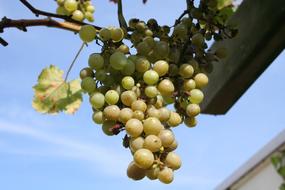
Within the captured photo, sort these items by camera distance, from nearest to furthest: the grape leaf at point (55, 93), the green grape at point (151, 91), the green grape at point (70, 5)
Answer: the green grape at point (151, 91), the grape leaf at point (55, 93), the green grape at point (70, 5)

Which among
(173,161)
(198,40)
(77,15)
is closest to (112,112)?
(173,161)

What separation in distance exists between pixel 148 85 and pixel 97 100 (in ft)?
0.30

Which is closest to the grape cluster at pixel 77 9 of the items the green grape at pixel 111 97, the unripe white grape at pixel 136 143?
the green grape at pixel 111 97

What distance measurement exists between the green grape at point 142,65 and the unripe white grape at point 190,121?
12cm

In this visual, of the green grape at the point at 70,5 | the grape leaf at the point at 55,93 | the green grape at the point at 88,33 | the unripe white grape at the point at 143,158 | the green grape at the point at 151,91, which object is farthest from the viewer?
the green grape at the point at 70,5

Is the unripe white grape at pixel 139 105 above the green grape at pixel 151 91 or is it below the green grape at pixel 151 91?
below

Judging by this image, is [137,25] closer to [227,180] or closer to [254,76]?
[254,76]

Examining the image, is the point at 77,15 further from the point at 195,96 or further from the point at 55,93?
the point at 195,96

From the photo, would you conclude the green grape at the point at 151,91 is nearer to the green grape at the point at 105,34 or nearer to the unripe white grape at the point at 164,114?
the unripe white grape at the point at 164,114

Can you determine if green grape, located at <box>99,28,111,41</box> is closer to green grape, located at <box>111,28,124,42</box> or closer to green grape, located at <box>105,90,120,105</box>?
green grape, located at <box>111,28,124,42</box>

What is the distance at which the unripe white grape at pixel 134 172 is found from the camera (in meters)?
0.84

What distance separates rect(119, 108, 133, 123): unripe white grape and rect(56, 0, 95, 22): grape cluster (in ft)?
1.41

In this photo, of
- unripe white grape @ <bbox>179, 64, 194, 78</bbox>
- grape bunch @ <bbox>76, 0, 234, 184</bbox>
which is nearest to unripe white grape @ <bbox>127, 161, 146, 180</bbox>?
grape bunch @ <bbox>76, 0, 234, 184</bbox>

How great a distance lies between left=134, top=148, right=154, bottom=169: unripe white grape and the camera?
0.78m
